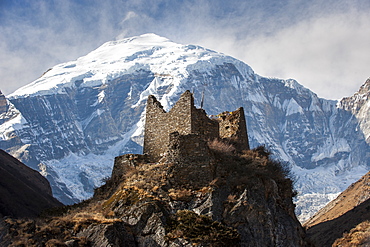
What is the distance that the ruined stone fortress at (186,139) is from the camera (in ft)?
88.4

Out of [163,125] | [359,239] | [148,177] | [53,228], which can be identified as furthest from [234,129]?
[53,228]

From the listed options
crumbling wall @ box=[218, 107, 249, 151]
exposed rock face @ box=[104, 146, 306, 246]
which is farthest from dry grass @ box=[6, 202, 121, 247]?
crumbling wall @ box=[218, 107, 249, 151]

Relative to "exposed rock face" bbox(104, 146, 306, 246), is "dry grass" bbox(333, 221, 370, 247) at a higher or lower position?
lower

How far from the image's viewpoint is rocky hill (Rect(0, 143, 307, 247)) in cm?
2259

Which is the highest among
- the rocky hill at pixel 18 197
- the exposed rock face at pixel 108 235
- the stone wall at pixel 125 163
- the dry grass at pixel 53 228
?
the rocky hill at pixel 18 197

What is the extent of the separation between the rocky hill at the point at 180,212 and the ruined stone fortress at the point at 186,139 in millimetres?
173

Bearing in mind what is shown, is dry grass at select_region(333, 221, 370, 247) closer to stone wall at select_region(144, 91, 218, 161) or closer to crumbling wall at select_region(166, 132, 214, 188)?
stone wall at select_region(144, 91, 218, 161)

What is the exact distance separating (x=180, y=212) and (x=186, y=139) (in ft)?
16.9

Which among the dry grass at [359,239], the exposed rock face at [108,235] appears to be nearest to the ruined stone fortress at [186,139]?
the exposed rock face at [108,235]

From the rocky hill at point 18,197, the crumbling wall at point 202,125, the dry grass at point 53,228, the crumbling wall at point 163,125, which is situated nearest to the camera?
the dry grass at point 53,228

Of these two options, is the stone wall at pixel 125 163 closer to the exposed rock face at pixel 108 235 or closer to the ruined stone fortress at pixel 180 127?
the ruined stone fortress at pixel 180 127

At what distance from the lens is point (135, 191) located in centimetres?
2611

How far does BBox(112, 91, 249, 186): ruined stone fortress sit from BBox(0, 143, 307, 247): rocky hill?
0.57ft

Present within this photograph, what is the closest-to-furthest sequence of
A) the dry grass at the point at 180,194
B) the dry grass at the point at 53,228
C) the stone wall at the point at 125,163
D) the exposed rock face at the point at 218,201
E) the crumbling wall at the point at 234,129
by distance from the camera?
the dry grass at the point at 53,228 < the exposed rock face at the point at 218,201 < the dry grass at the point at 180,194 < the stone wall at the point at 125,163 < the crumbling wall at the point at 234,129
